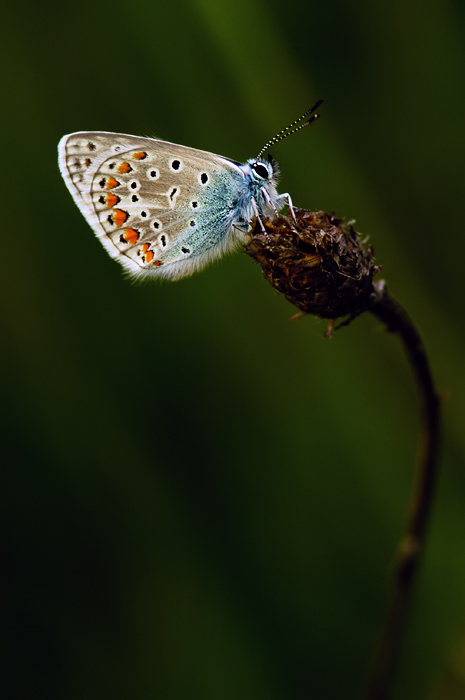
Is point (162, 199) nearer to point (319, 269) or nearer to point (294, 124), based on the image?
point (294, 124)

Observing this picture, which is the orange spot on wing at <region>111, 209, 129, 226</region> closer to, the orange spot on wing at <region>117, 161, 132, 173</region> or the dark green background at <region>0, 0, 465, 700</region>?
the orange spot on wing at <region>117, 161, 132, 173</region>

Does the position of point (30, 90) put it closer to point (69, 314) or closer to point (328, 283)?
point (69, 314)

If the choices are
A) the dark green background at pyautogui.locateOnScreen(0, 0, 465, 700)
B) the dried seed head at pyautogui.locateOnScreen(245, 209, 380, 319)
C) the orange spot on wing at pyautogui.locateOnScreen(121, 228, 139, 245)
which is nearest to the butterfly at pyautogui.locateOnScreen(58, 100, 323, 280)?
the orange spot on wing at pyautogui.locateOnScreen(121, 228, 139, 245)

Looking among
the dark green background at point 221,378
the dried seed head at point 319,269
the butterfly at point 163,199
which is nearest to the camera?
the dried seed head at point 319,269

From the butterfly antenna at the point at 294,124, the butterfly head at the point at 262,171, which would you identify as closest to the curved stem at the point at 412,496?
the butterfly antenna at the point at 294,124

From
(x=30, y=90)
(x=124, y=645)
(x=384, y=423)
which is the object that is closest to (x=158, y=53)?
(x=30, y=90)

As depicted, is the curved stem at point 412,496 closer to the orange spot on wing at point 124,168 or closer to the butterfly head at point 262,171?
the butterfly head at point 262,171
